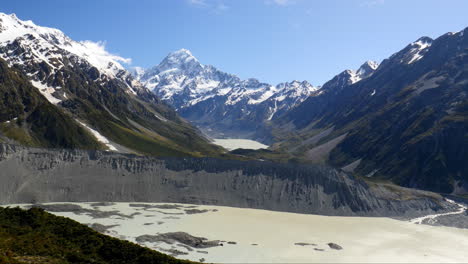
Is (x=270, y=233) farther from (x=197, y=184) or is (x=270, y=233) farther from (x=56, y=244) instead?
(x=56, y=244)

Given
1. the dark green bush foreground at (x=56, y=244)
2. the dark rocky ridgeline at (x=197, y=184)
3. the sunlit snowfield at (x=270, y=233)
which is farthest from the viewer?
the dark rocky ridgeline at (x=197, y=184)

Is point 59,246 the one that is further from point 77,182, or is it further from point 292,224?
point 77,182

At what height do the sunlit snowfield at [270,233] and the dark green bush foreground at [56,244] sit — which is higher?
the dark green bush foreground at [56,244]

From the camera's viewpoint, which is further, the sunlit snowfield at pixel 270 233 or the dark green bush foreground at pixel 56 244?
the sunlit snowfield at pixel 270 233

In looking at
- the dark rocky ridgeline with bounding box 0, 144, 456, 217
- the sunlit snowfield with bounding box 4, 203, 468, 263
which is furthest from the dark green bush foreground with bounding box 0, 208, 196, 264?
the dark rocky ridgeline with bounding box 0, 144, 456, 217

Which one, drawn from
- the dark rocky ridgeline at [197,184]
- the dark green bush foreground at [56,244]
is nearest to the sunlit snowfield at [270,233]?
the dark rocky ridgeline at [197,184]

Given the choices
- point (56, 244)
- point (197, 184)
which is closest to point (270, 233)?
point (197, 184)

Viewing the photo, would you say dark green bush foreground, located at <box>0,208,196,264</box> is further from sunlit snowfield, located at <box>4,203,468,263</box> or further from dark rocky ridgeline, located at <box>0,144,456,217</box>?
dark rocky ridgeline, located at <box>0,144,456,217</box>

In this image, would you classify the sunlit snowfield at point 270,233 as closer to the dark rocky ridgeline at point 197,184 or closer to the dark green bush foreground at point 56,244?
the dark rocky ridgeline at point 197,184

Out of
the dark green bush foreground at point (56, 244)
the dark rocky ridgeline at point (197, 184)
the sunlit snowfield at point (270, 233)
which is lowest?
the sunlit snowfield at point (270, 233)
